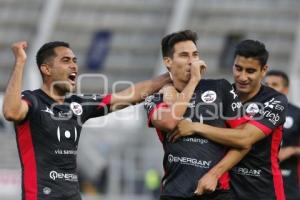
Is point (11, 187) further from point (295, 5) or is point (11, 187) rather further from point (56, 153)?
point (295, 5)

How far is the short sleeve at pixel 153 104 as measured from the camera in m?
6.50

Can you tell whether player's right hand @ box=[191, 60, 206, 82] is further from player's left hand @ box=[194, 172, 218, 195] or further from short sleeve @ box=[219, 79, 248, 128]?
Result: player's left hand @ box=[194, 172, 218, 195]

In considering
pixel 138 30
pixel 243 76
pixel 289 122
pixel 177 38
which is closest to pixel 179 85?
pixel 177 38

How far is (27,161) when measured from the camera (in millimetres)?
6750

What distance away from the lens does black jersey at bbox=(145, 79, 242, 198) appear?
6.36 meters

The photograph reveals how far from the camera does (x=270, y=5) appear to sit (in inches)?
1039

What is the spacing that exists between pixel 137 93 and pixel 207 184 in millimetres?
1443

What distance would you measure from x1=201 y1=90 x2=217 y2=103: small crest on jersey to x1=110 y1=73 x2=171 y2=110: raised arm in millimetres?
847

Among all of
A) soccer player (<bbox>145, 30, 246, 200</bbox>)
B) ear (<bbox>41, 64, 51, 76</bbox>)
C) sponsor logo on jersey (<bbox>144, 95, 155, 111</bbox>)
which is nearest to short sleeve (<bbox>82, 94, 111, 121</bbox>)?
ear (<bbox>41, 64, 51, 76</bbox>)

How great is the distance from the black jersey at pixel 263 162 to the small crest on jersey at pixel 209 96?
499 mm

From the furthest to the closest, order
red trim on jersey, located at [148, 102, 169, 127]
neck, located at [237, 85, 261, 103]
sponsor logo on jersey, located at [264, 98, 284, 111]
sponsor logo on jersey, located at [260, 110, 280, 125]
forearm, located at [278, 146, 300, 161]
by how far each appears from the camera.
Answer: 1. forearm, located at [278, 146, 300, 161]
2. neck, located at [237, 85, 261, 103]
3. sponsor logo on jersey, located at [264, 98, 284, 111]
4. sponsor logo on jersey, located at [260, 110, 280, 125]
5. red trim on jersey, located at [148, 102, 169, 127]

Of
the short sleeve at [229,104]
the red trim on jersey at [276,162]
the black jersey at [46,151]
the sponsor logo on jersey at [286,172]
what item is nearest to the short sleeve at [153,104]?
the short sleeve at [229,104]

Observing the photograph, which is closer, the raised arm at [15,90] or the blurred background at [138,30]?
the raised arm at [15,90]

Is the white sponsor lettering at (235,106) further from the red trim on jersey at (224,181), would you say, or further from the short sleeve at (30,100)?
the short sleeve at (30,100)
